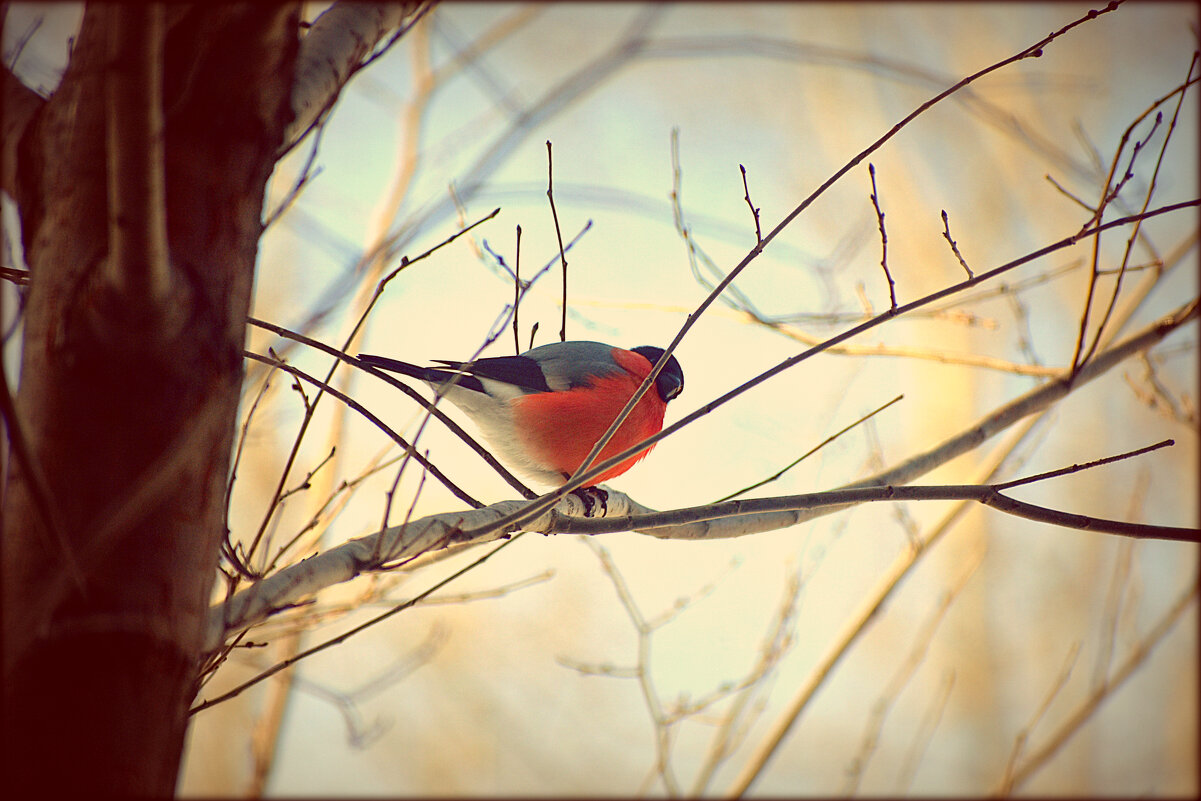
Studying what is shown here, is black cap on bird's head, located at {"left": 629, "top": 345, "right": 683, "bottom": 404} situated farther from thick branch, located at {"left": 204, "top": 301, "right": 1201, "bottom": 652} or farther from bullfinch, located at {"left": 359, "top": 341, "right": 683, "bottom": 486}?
thick branch, located at {"left": 204, "top": 301, "right": 1201, "bottom": 652}

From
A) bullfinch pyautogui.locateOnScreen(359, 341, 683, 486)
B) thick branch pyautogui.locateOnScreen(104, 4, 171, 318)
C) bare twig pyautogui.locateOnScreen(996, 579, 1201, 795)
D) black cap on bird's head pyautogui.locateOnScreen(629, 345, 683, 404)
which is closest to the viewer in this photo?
thick branch pyautogui.locateOnScreen(104, 4, 171, 318)

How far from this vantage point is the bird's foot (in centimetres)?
190

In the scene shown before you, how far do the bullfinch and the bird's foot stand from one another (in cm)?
10

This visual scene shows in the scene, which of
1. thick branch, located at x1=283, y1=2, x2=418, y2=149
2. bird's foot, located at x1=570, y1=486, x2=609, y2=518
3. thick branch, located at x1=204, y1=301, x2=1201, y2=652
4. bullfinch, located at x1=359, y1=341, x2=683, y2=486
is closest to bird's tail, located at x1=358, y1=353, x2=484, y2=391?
bullfinch, located at x1=359, y1=341, x2=683, y2=486

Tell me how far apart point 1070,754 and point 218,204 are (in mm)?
5677

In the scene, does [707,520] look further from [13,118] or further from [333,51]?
[13,118]

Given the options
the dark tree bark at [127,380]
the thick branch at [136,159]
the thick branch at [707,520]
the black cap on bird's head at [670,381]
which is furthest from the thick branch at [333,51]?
the black cap on bird's head at [670,381]

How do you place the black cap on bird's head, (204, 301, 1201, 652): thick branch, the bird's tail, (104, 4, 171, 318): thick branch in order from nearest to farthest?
(104, 4, 171, 318): thick branch < (204, 301, 1201, 652): thick branch < the bird's tail < the black cap on bird's head

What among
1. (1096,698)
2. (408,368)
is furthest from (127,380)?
(1096,698)

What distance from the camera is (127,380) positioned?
0.77 metres

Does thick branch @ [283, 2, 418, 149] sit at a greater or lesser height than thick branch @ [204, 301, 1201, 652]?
greater

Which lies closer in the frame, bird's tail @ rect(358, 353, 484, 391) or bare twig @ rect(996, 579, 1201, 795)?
bird's tail @ rect(358, 353, 484, 391)

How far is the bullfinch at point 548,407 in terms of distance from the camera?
7.02 ft

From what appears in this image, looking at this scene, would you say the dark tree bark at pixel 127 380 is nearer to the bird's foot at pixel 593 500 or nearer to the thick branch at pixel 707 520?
the thick branch at pixel 707 520
